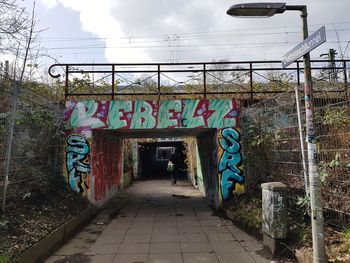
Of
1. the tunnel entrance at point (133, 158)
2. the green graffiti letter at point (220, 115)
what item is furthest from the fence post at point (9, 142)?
Result: the green graffiti letter at point (220, 115)

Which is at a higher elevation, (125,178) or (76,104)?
(76,104)

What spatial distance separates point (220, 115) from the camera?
11.4 meters

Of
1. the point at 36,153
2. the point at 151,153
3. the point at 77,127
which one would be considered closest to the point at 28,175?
the point at 36,153

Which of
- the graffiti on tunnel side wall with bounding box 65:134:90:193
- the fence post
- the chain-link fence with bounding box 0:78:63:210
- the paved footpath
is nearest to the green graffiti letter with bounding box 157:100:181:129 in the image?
the graffiti on tunnel side wall with bounding box 65:134:90:193

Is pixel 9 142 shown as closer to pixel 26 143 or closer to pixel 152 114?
pixel 26 143

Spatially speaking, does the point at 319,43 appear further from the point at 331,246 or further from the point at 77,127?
the point at 77,127

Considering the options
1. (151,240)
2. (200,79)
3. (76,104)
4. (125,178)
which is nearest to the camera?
(151,240)

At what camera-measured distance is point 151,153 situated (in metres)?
34.5

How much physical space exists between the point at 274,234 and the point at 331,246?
108 centimetres

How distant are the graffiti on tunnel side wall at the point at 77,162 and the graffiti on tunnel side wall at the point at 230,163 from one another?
4.07 m

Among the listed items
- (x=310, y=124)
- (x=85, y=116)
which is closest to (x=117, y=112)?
(x=85, y=116)

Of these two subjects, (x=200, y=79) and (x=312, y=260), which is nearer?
(x=312, y=260)

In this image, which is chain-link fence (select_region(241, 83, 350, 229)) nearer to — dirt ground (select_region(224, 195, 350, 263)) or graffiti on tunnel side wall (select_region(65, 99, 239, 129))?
dirt ground (select_region(224, 195, 350, 263))

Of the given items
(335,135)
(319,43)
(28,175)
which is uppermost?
(319,43)
